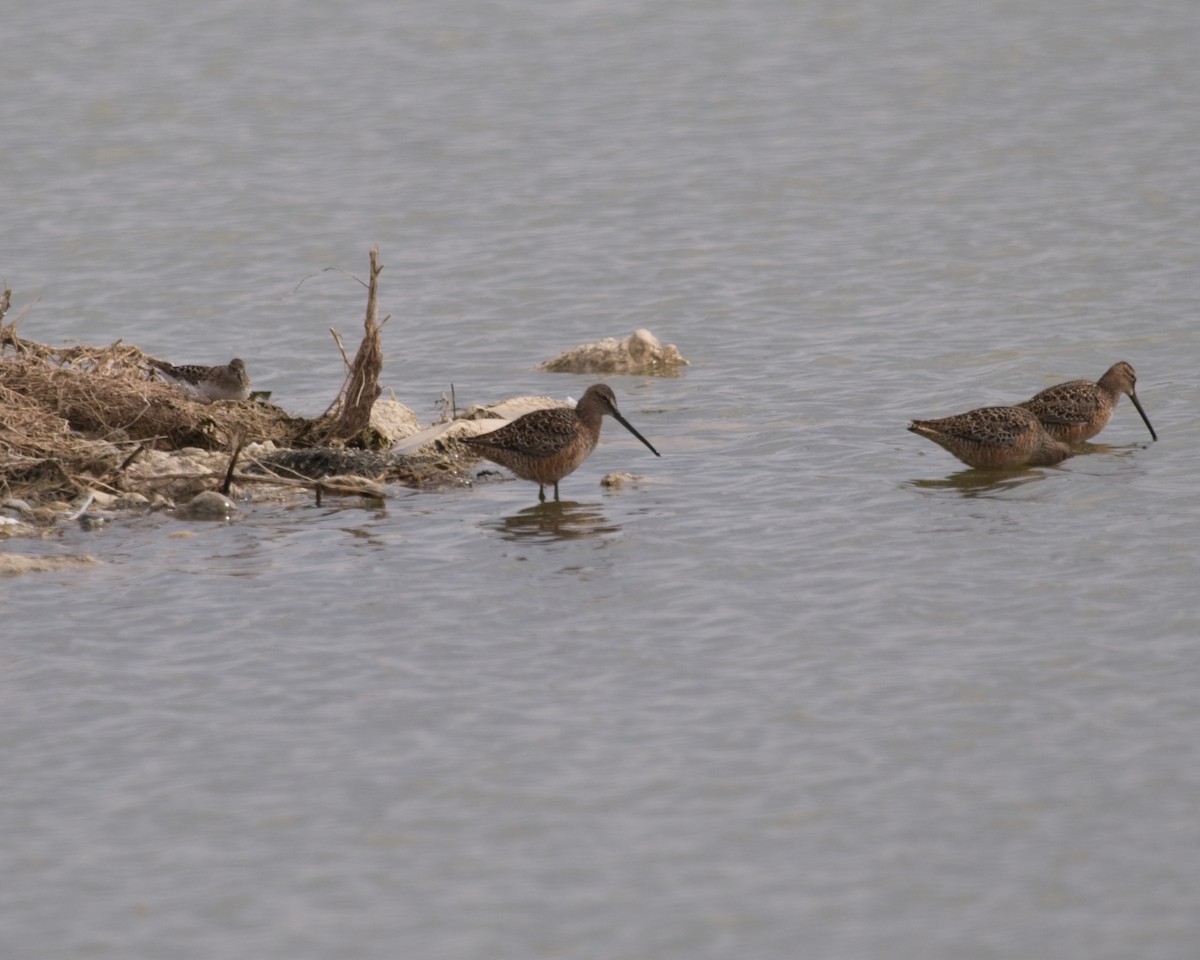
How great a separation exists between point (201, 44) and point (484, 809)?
1005 inches

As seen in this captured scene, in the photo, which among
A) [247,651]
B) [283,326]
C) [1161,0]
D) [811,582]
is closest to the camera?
[247,651]

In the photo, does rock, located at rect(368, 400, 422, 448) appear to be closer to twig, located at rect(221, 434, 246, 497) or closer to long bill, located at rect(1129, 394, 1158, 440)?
twig, located at rect(221, 434, 246, 497)

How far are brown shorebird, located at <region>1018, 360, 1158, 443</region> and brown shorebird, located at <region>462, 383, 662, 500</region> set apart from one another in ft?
9.38

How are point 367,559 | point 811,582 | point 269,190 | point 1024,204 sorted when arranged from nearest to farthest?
point 811,582, point 367,559, point 1024,204, point 269,190

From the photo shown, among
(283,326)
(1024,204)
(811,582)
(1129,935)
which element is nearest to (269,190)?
(283,326)

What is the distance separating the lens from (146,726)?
7.03 m

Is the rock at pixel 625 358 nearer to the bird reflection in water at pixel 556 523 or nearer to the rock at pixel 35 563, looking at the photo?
the bird reflection in water at pixel 556 523

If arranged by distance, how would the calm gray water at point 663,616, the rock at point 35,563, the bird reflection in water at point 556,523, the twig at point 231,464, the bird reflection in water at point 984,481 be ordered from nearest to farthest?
1. the calm gray water at point 663,616
2. the rock at point 35,563
3. the bird reflection in water at point 556,523
4. the twig at point 231,464
5. the bird reflection in water at point 984,481

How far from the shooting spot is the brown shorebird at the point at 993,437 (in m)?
10.4

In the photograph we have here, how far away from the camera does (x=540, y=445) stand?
32.5 feet

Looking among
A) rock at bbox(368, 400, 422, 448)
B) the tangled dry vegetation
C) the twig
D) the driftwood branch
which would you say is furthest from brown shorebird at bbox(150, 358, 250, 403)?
the twig

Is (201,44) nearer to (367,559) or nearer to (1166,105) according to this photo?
(1166,105)

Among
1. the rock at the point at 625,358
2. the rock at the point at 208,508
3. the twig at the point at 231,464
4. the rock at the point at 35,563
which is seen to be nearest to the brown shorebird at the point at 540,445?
the twig at the point at 231,464

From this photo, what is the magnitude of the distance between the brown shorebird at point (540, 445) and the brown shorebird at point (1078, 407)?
2.86m
